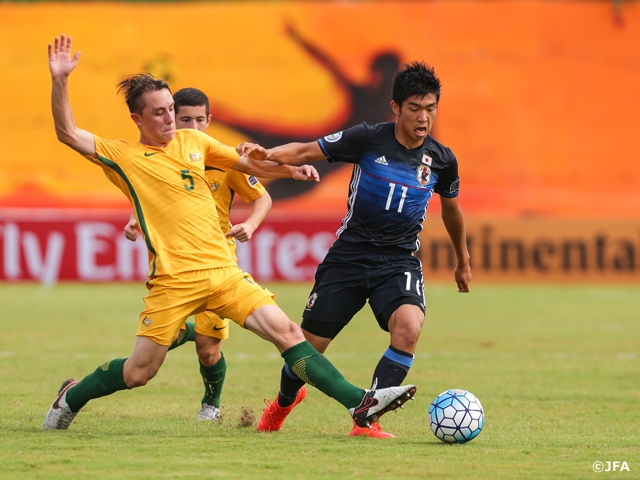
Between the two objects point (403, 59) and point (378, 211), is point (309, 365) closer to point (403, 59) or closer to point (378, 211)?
point (378, 211)

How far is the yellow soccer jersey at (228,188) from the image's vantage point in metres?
6.71

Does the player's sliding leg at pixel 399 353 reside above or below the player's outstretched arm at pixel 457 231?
below

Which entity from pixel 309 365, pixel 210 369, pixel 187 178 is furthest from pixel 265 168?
pixel 210 369

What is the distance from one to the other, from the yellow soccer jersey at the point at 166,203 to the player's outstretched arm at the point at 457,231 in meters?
1.52

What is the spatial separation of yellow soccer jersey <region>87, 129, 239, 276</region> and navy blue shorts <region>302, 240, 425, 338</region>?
0.71 metres

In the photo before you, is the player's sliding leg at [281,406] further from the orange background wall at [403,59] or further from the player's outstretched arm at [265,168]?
the orange background wall at [403,59]

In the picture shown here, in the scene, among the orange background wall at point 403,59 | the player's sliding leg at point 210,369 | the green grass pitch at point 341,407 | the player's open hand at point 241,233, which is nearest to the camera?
the green grass pitch at point 341,407

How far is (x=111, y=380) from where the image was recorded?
582cm

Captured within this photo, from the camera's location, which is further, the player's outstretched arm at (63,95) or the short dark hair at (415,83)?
the short dark hair at (415,83)

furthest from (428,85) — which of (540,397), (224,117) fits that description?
(224,117)

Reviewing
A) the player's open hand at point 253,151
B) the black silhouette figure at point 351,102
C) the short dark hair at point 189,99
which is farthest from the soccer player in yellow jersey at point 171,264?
the black silhouette figure at point 351,102

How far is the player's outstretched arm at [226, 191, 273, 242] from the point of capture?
5988mm

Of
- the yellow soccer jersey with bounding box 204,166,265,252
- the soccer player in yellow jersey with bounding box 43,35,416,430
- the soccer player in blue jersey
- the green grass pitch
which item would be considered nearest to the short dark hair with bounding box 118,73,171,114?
the soccer player in yellow jersey with bounding box 43,35,416,430
